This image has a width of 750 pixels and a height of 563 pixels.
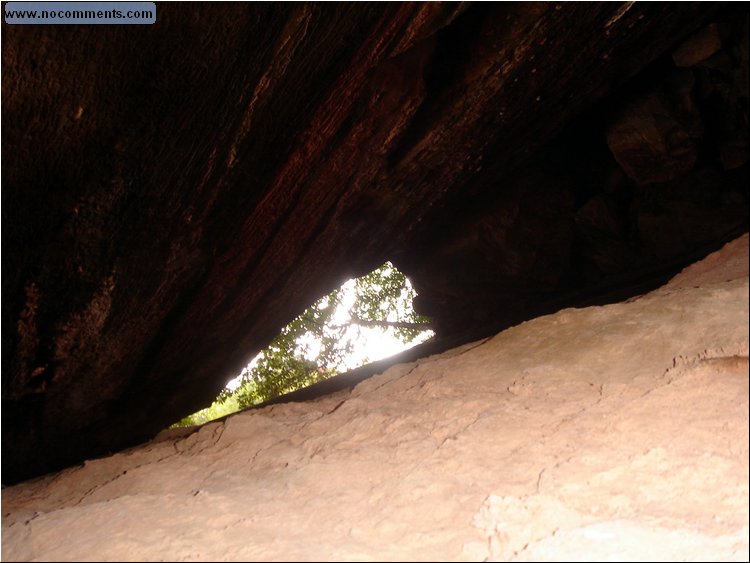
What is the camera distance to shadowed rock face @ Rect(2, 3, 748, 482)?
4.05m

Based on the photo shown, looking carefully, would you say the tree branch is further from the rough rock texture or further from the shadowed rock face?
the rough rock texture

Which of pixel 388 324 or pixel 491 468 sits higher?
pixel 388 324

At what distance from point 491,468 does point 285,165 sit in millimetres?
3603

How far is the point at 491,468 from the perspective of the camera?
2.98 meters

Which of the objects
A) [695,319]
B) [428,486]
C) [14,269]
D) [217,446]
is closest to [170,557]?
[428,486]

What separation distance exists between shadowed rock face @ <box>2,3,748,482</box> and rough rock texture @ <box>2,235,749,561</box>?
1638mm

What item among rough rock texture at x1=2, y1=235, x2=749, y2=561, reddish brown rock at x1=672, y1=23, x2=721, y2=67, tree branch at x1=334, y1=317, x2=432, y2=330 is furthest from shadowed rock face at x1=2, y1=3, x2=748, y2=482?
tree branch at x1=334, y1=317, x2=432, y2=330

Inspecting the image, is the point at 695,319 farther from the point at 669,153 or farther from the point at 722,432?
the point at 669,153

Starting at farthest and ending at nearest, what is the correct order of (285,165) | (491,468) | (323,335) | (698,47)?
(323,335) → (698,47) → (285,165) → (491,468)

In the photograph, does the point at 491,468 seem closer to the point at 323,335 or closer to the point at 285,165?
the point at 285,165

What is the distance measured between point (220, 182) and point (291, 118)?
93 centimetres

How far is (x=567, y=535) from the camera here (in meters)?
2.35

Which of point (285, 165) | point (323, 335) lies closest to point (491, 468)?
point (285, 165)

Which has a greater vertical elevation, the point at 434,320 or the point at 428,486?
the point at 434,320
